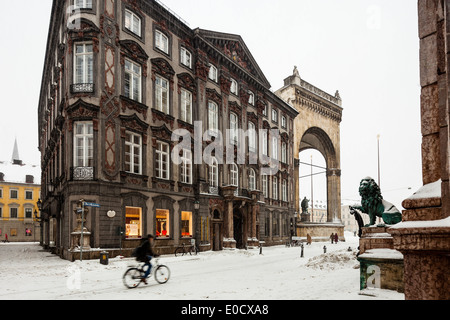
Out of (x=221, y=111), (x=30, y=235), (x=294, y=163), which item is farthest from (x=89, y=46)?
(x=30, y=235)

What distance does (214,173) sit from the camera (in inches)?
1305

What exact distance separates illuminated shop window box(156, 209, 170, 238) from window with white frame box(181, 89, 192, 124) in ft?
23.5

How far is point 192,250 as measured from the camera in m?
28.3

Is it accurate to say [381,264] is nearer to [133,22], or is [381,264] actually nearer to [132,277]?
[132,277]

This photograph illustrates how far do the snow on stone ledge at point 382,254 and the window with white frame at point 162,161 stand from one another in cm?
1875

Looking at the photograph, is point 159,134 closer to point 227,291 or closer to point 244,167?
point 244,167

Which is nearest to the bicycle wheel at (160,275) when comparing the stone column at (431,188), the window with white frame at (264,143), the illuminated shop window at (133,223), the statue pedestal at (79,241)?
the stone column at (431,188)

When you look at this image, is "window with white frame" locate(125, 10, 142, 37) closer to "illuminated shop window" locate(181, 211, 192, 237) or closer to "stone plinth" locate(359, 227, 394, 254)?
"illuminated shop window" locate(181, 211, 192, 237)

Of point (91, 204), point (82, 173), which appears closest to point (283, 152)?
point (82, 173)

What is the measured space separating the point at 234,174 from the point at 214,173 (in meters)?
3.59

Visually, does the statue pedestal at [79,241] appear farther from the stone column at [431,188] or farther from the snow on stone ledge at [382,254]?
the stone column at [431,188]

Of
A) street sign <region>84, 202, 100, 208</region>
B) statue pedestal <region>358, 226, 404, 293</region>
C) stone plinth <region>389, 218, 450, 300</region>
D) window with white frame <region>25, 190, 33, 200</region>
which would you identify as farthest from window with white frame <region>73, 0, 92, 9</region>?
window with white frame <region>25, 190, 33, 200</region>

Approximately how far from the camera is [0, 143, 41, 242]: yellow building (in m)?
69.8

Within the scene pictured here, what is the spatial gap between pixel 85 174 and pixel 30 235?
56435 millimetres
